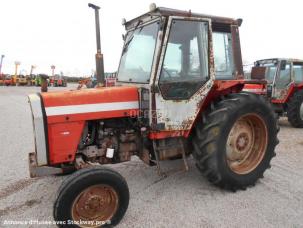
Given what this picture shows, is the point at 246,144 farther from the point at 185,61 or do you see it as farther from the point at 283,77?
the point at 283,77

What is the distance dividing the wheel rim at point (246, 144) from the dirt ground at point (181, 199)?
328 millimetres

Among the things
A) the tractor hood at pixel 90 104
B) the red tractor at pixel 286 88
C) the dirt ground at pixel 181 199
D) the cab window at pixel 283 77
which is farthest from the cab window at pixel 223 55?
the cab window at pixel 283 77

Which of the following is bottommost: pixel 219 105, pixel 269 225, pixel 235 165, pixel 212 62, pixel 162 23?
pixel 269 225

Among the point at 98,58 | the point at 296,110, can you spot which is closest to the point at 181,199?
the point at 98,58

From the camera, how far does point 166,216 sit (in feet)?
12.2

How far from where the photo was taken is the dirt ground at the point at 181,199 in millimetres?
3633

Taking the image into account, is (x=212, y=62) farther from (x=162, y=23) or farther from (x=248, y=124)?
(x=248, y=124)

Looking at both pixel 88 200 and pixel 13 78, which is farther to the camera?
pixel 13 78

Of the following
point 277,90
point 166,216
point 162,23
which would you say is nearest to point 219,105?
point 162,23

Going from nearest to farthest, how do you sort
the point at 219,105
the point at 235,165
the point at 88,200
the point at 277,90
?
1. the point at 88,200
2. the point at 219,105
3. the point at 235,165
4. the point at 277,90

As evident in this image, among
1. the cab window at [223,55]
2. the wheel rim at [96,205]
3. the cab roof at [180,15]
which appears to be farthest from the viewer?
the cab window at [223,55]

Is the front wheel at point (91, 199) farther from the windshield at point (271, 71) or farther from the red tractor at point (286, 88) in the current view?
the windshield at point (271, 71)

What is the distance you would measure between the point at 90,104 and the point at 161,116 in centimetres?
86

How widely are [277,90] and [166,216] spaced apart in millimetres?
7304
